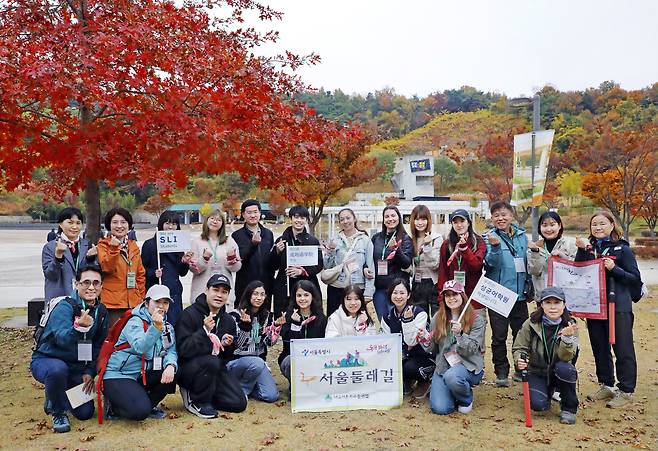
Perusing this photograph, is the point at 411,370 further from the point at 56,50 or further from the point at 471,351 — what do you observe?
the point at 56,50

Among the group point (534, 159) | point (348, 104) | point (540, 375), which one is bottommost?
point (540, 375)

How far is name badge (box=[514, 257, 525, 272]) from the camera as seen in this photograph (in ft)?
18.4

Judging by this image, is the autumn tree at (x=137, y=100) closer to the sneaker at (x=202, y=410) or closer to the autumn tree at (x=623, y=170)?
the sneaker at (x=202, y=410)

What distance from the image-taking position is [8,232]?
3972 centimetres

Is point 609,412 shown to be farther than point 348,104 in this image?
No

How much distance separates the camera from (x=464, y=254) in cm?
551

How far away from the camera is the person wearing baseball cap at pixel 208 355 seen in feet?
15.8

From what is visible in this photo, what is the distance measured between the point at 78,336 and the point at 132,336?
462 millimetres

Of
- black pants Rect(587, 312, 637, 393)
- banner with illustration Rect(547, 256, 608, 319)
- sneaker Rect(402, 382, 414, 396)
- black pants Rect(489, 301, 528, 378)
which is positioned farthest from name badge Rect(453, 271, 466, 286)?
black pants Rect(587, 312, 637, 393)

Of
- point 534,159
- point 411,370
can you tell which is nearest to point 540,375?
point 411,370

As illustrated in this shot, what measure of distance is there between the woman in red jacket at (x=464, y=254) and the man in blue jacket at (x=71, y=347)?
10.3 ft

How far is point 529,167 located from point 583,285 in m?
6.45

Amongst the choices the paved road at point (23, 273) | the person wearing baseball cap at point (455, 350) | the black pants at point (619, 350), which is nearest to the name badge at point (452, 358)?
the person wearing baseball cap at point (455, 350)

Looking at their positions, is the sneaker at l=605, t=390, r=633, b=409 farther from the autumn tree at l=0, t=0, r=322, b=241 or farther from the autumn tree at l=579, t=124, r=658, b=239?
the autumn tree at l=579, t=124, r=658, b=239
